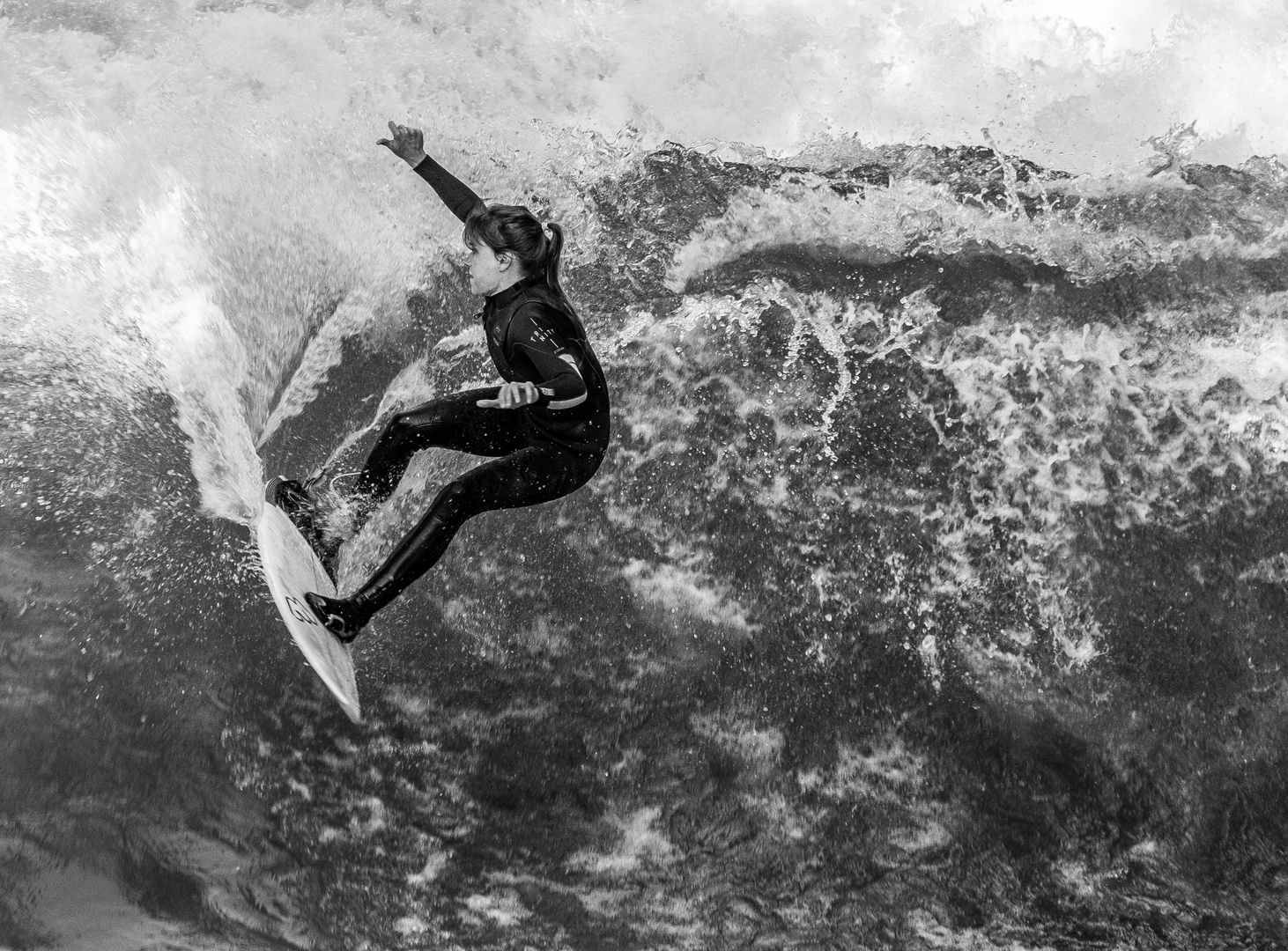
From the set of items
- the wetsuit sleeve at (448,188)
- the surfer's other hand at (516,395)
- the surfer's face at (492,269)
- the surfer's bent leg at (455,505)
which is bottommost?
the surfer's bent leg at (455,505)

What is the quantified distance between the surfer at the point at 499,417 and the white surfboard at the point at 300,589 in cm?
7

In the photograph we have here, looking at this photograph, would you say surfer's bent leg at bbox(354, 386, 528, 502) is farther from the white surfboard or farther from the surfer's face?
the surfer's face

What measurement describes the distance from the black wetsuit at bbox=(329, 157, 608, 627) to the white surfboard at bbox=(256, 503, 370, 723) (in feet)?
0.45

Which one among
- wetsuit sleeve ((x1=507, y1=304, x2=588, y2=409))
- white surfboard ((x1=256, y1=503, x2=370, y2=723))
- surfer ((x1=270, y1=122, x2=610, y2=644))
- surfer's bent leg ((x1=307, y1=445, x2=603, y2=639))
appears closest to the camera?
wetsuit sleeve ((x1=507, y1=304, x2=588, y2=409))

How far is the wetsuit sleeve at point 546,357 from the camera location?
2.37 metres

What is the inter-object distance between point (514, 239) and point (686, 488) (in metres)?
1.62

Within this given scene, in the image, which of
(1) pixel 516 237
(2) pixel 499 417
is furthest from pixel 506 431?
(1) pixel 516 237

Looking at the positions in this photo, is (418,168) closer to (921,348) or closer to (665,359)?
(665,359)

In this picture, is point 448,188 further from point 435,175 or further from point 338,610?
point 338,610

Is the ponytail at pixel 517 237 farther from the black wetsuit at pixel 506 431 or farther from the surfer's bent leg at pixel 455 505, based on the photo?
the surfer's bent leg at pixel 455 505

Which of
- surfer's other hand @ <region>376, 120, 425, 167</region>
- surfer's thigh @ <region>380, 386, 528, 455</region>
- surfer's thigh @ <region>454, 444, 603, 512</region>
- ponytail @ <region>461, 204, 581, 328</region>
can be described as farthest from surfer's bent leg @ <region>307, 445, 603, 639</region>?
surfer's other hand @ <region>376, 120, 425, 167</region>

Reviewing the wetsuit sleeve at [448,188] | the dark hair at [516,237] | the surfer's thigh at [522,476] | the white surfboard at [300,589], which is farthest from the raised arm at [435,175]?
the white surfboard at [300,589]

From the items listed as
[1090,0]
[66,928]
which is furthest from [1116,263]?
[66,928]

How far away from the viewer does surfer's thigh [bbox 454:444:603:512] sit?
272 cm
